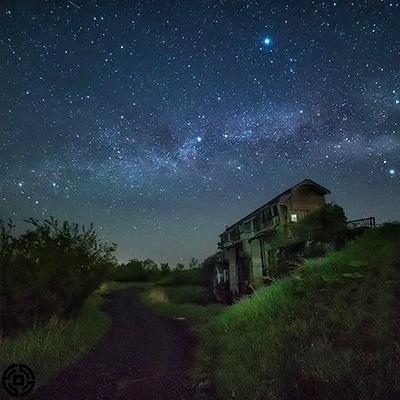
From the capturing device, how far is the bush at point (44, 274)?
12.0 metres

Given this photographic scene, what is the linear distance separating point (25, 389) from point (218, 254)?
3569cm

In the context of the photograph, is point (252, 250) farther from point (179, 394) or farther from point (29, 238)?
point (179, 394)

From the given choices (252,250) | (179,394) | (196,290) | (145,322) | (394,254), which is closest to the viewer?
(179,394)

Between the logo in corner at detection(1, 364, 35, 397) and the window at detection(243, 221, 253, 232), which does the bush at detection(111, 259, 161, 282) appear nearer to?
the window at detection(243, 221, 253, 232)

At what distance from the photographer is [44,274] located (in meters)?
13.8

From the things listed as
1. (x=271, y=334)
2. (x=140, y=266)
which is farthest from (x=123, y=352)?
(x=140, y=266)

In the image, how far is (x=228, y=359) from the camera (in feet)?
29.1

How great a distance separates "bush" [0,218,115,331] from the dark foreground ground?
246 cm

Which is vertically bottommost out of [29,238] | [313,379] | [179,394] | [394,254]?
[179,394]

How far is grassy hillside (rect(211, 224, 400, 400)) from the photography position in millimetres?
6355

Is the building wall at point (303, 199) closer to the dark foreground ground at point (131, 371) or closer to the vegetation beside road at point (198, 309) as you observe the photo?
the vegetation beside road at point (198, 309)

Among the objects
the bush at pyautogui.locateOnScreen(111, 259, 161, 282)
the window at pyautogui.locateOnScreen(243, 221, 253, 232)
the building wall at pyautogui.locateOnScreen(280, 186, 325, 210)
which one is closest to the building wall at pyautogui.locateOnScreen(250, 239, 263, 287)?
the window at pyautogui.locateOnScreen(243, 221, 253, 232)

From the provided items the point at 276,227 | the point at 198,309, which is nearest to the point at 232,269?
the point at 276,227

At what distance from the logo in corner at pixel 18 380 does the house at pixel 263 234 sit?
2145 centimetres
